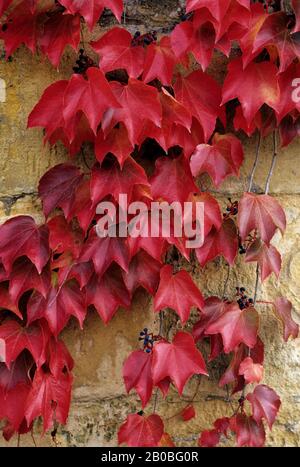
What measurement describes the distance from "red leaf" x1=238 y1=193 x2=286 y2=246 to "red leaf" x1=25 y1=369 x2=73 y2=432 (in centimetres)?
66

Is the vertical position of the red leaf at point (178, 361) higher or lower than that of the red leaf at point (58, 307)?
lower

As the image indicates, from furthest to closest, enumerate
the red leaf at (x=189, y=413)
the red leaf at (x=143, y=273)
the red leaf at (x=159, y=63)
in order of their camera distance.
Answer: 1. the red leaf at (x=189, y=413)
2. the red leaf at (x=143, y=273)
3. the red leaf at (x=159, y=63)

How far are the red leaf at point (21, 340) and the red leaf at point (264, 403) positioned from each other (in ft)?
1.93

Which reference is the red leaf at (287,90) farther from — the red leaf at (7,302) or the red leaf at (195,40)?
the red leaf at (7,302)

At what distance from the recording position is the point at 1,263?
1568 mm

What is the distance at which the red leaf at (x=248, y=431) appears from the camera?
1588 millimetres

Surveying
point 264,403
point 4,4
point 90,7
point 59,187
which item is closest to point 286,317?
point 264,403

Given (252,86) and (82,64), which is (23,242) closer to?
(82,64)

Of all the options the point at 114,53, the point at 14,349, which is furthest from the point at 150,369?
the point at 114,53

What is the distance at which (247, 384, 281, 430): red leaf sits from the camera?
1567 mm

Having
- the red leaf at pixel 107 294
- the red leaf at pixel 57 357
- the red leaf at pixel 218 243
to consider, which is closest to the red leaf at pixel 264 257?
the red leaf at pixel 218 243

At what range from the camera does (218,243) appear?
5.19 ft

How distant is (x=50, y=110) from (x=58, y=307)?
1.74ft

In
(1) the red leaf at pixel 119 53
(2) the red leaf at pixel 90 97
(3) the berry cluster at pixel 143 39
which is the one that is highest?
(3) the berry cluster at pixel 143 39
